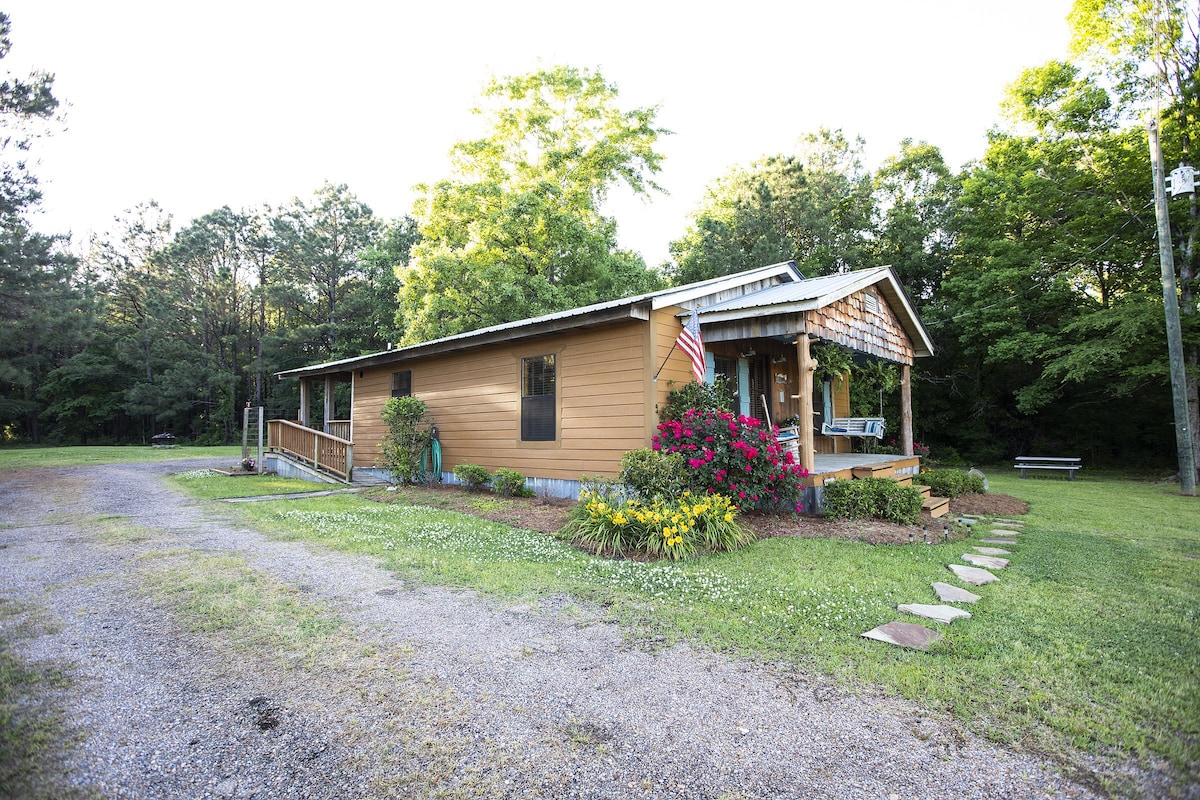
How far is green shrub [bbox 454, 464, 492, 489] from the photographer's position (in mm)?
9242

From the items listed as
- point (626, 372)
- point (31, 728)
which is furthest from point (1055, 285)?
point (31, 728)

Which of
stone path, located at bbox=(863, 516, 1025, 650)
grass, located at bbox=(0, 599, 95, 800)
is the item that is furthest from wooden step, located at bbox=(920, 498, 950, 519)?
grass, located at bbox=(0, 599, 95, 800)

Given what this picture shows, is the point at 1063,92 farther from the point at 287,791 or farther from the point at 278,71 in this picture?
the point at 287,791

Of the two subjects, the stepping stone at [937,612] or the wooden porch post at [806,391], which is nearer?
the stepping stone at [937,612]

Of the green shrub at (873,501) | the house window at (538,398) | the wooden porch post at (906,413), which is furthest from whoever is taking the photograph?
the wooden porch post at (906,413)

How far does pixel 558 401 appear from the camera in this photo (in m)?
8.33

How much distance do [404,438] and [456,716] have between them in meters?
8.37

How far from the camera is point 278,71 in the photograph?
8305 millimetres

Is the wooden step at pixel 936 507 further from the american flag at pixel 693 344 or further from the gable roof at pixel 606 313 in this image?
the gable roof at pixel 606 313

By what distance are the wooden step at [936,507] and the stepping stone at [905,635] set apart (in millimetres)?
4156

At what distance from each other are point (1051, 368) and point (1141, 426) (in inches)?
222

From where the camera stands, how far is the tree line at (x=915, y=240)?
13906 mm

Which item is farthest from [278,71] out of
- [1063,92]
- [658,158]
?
[1063,92]

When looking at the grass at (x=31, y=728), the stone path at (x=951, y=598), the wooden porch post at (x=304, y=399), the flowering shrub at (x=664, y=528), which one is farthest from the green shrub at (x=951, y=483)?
the wooden porch post at (x=304, y=399)
